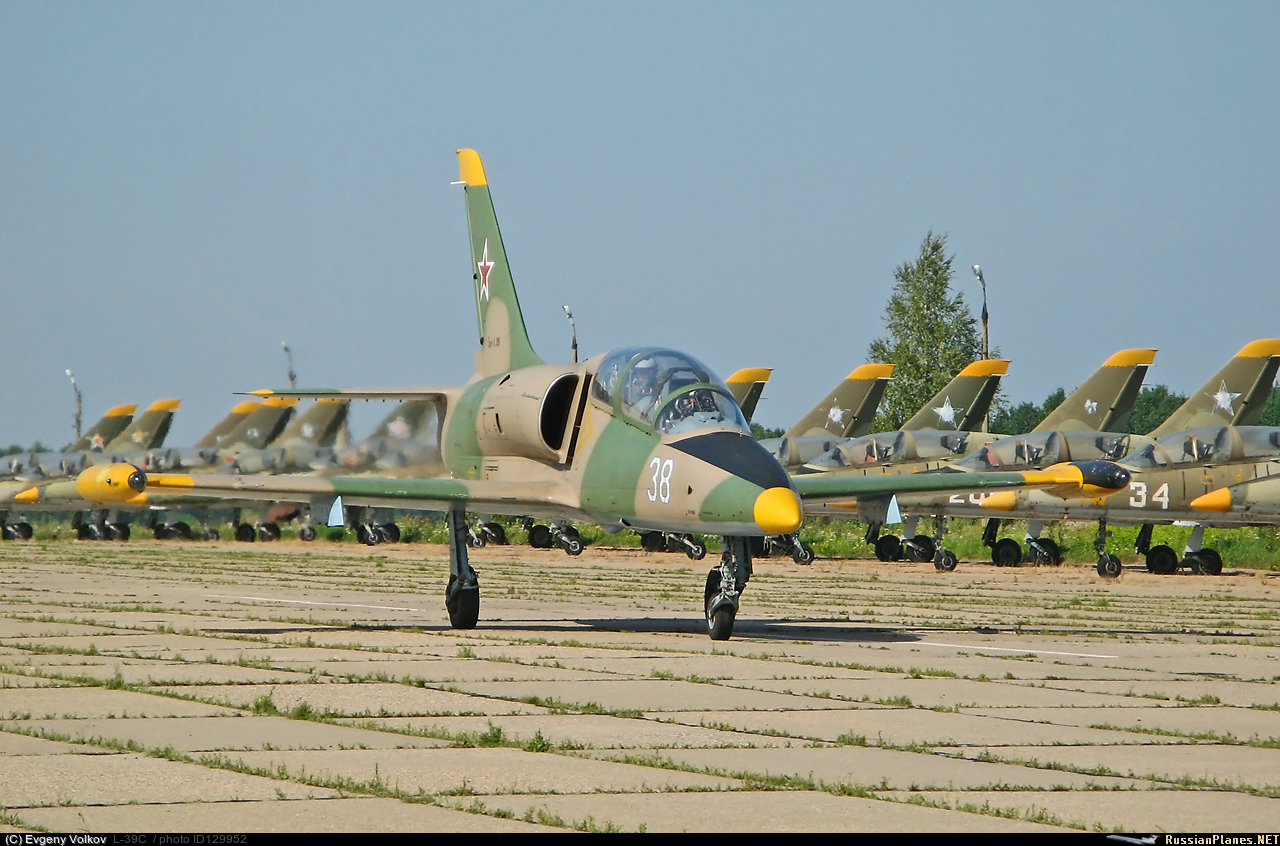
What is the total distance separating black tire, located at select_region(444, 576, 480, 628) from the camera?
15141mm

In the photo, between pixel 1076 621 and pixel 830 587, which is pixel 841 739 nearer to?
pixel 1076 621

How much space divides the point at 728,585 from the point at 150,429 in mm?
48839

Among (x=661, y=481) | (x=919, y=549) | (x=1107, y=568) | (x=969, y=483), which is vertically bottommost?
(x=1107, y=568)

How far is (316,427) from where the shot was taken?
5259 cm

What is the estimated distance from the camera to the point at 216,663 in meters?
11.8

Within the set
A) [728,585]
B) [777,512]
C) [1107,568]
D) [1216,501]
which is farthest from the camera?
[1107,568]

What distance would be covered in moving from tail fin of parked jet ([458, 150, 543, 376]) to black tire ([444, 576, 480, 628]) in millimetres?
3453

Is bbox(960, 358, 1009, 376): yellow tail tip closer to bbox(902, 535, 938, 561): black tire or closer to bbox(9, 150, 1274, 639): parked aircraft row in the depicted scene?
bbox(902, 535, 938, 561): black tire

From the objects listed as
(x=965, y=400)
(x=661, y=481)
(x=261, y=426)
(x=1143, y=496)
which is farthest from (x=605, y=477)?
(x=261, y=426)

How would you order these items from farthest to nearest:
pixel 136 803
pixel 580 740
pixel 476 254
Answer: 1. pixel 476 254
2. pixel 580 740
3. pixel 136 803

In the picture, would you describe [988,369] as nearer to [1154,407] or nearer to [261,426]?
[261,426]

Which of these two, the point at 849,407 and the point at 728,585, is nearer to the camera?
the point at 728,585

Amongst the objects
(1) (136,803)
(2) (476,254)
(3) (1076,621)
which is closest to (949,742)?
(1) (136,803)

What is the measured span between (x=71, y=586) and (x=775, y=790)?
18.8m
